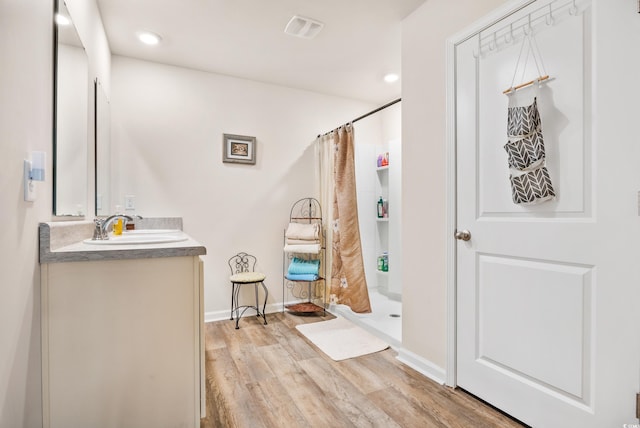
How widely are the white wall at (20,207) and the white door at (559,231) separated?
6.24 ft

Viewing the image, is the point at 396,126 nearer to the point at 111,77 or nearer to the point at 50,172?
the point at 111,77

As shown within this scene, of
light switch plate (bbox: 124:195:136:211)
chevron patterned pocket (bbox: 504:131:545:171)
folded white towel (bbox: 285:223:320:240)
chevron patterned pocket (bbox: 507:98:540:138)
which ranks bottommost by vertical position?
folded white towel (bbox: 285:223:320:240)

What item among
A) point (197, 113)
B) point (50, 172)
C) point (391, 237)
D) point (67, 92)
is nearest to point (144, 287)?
point (50, 172)

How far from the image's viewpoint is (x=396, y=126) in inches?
150

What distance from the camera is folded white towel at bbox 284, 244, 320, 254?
123 inches

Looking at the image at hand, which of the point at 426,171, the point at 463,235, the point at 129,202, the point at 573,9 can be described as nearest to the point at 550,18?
the point at 573,9

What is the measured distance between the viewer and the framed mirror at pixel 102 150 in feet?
7.07

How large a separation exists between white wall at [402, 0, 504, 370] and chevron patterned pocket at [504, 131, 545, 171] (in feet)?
1.36

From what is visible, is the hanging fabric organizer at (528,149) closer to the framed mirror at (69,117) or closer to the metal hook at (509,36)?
the metal hook at (509,36)

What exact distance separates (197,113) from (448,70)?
7.32 ft

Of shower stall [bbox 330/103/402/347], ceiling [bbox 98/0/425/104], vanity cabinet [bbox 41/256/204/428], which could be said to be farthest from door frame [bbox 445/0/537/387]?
shower stall [bbox 330/103/402/347]

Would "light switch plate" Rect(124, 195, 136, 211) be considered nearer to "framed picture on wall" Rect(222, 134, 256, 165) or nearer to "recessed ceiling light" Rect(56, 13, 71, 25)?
"framed picture on wall" Rect(222, 134, 256, 165)

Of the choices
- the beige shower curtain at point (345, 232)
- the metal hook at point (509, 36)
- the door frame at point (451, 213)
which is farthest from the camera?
the beige shower curtain at point (345, 232)

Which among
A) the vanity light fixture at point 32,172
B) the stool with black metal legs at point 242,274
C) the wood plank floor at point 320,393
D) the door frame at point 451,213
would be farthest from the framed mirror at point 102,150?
the door frame at point 451,213
